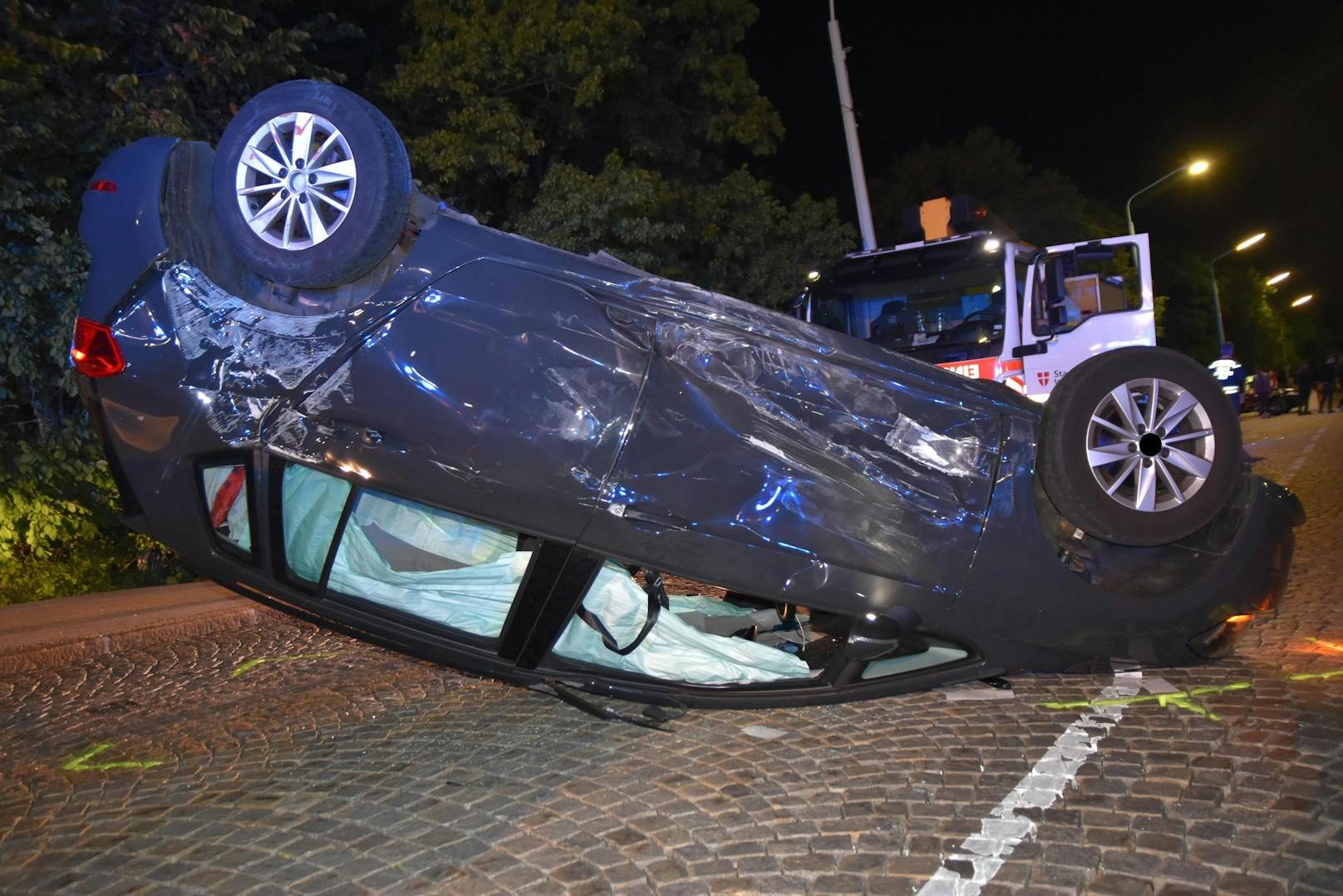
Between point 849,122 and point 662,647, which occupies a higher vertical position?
point 849,122

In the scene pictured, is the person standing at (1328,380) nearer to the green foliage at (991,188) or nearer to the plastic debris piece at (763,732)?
the green foliage at (991,188)

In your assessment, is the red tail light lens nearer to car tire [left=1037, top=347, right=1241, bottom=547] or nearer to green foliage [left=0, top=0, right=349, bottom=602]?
car tire [left=1037, top=347, right=1241, bottom=547]

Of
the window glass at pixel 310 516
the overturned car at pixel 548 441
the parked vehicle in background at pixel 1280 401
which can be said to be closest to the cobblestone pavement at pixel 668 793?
the overturned car at pixel 548 441

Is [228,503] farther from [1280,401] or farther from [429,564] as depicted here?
[1280,401]

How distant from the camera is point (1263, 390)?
29094 mm

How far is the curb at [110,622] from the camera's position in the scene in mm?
6164

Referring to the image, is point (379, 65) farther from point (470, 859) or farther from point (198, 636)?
point (470, 859)

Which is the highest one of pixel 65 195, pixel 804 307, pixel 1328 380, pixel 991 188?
pixel 991 188

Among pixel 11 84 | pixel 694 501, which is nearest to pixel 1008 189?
pixel 11 84

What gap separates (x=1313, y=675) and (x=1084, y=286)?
5.38 m

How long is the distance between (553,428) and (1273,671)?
3422mm

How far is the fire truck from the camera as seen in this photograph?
8.68 m

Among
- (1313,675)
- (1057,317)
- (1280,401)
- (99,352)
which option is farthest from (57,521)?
(1280,401)

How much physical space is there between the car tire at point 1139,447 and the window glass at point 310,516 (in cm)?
274
